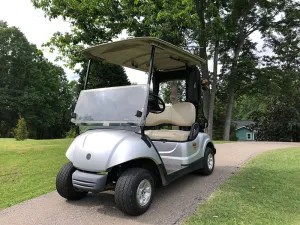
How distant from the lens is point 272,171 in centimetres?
670

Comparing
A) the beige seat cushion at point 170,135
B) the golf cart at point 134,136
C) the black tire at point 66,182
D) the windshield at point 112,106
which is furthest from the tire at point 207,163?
the black tire at point 66,182

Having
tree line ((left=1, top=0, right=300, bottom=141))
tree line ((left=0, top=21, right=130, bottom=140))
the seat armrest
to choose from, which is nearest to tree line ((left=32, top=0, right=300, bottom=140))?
tree line ((left=1, top=0, right=300, bottom=141))

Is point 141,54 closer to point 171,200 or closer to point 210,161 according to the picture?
point 171,200

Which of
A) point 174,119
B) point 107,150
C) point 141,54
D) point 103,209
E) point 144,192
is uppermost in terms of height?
→ point 141,54

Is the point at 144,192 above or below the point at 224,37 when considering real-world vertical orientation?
below

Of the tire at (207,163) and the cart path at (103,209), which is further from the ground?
the tire at (207,163)

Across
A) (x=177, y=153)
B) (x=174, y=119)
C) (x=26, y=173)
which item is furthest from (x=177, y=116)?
(x=26, y=173)

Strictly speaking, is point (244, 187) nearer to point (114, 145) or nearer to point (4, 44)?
point (114, 145)

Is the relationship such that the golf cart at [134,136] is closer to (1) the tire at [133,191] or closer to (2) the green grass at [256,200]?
(1) the tire at [133,191]

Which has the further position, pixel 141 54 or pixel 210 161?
pixel 210 161

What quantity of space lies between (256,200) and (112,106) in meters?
2.46

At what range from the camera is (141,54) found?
5445mm

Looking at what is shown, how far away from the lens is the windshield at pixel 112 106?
4.45 meters

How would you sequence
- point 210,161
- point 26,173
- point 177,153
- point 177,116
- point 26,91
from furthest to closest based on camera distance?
1. point 26,91
2. point 26,173
3. point 210,161
4. point 177,116
5. point 177,153
